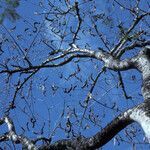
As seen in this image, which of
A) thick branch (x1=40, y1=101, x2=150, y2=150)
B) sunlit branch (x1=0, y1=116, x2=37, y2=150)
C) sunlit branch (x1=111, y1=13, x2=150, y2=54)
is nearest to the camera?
thick branch (x1=40, y1=101, x2=150, y2=150)

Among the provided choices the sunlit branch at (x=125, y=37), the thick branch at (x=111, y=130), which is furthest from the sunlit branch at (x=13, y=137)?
the sunlit branch at (x=125, y=37)

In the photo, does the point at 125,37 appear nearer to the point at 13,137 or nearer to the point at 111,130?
the point at 13,137

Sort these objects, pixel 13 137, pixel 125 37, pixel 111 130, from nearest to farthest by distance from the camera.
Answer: pixel 111 130
pixel 13 137
pixel 125 37

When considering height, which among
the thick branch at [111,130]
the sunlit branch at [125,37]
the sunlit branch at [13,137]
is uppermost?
the sunlit branch at [125,37]

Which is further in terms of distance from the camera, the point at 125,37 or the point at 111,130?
the point at 125,37

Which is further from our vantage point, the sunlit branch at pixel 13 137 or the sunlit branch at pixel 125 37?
the sunlit branch at pixel 125 37

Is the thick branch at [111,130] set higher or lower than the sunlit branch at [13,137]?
lower

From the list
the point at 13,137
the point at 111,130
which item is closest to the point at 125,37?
the point at 13,137

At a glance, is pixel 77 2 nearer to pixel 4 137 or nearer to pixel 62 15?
pixel 62 15

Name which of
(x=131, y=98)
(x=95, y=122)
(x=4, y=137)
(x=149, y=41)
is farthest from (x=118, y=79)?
(x=4, y=137)

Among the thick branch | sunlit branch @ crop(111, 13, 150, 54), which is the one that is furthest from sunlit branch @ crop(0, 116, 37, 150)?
sunlit branch @ crop(111, 13, 150, 54)

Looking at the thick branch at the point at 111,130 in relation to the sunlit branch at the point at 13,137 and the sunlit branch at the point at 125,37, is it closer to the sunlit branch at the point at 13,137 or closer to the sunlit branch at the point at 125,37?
the sunlit branch at the point at 13,137

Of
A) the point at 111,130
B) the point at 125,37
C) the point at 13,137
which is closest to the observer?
the point at 111,130

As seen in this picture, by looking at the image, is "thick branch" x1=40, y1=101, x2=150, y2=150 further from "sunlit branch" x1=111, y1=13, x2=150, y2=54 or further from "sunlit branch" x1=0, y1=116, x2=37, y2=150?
"sunlit branch" x1=111, y1=13, x2=150, y2=54
